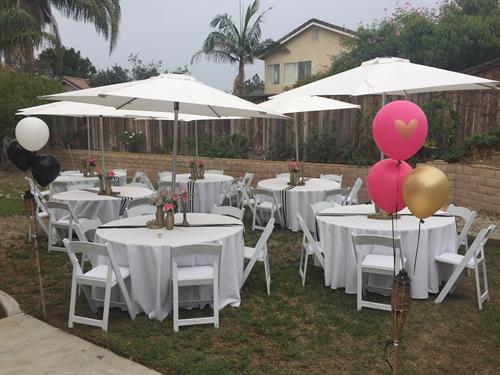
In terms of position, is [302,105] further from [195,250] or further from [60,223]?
[195,250]

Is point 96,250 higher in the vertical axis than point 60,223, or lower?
higher

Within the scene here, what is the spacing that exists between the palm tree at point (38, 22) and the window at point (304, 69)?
10829 mm

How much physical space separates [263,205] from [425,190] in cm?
567

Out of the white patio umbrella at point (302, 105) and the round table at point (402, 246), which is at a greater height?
the white patio umbrella at point (302, 105)

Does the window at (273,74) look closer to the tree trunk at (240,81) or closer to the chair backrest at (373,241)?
the tree trunk at (240,81)

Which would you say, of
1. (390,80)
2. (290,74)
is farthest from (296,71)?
(390,80)

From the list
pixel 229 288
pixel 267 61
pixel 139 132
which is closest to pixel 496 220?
pixel 229 288

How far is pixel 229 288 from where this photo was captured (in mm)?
4828

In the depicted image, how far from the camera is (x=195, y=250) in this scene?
425 cm

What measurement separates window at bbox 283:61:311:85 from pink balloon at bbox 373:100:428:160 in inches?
994

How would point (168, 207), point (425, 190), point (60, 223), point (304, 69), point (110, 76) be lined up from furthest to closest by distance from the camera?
point (110, 76), point (304, 69), point (60, 223), point (168, 207), point (425, 190)

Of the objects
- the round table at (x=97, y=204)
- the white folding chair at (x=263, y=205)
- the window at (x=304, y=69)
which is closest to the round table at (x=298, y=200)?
the white folding chair at (x=263, y=205)

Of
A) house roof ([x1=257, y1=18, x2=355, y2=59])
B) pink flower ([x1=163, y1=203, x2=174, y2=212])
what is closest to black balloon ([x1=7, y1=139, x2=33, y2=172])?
pink flower ([x1=163, y1=203, x2=174, y2=212])

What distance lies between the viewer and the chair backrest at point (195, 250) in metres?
4.21
